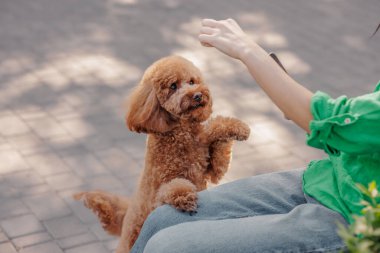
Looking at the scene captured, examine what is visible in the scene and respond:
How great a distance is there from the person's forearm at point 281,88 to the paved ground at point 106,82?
162 cm

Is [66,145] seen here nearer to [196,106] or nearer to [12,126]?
[12,126]

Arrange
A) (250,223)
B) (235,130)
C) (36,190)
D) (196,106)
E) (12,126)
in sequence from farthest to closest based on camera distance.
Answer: (12,126) → (36,190) → (235,130) → (196,106) → (250,223)

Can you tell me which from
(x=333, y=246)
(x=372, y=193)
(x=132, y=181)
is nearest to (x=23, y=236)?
(x=132, y=181)

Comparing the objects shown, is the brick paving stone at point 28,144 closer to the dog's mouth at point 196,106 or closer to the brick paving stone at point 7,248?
the brick paving stone at point 7,248

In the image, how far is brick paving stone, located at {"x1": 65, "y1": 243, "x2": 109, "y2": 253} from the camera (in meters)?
3.43

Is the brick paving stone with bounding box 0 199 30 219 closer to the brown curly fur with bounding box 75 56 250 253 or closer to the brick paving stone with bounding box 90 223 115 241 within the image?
the brick paving stone with bounding box 90 223 115 241

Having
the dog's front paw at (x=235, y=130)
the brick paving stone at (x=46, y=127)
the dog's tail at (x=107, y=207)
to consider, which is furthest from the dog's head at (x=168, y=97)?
the brick paving stone at (x=46, y=127)

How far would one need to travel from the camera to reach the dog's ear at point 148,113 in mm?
2525

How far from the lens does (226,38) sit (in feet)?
7.77

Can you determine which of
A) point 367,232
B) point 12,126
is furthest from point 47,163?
point 367,232

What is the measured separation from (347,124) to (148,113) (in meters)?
0.80

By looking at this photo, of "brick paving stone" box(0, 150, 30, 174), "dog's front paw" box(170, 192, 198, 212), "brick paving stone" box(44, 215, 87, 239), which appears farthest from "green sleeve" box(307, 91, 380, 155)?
"brick paving stone" box(0, 150, 30, 174)

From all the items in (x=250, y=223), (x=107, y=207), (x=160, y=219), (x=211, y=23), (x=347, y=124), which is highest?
(x=211, y=23)

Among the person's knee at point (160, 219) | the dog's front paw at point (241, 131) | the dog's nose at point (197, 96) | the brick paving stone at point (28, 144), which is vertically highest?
the dog's nose at point (197, 96)
